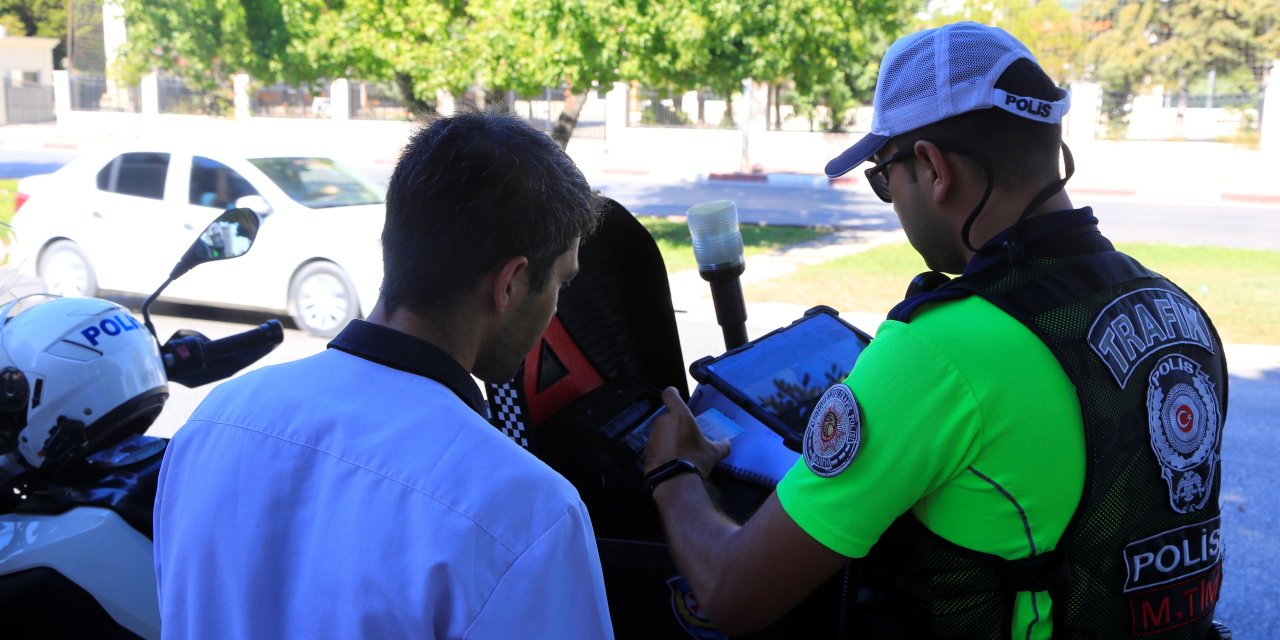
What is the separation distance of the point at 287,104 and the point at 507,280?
40055 mm

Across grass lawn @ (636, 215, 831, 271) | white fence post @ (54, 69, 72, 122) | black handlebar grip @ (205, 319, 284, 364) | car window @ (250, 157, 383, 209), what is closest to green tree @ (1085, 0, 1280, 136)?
grass lawn @ (636, 215, 831, 271)

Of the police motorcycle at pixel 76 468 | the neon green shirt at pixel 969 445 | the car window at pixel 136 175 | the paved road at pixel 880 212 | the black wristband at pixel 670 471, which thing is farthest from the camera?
the paved road at pixel 880 212

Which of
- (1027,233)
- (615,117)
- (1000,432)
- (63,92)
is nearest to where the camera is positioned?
(1000,432)

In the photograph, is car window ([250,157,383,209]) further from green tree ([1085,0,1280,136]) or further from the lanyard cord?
green tree ([1085,0,1280,136])

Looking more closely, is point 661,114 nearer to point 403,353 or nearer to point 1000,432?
point 1000,432

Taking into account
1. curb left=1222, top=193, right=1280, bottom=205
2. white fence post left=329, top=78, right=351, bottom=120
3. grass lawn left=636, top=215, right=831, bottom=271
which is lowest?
grass lawn left=636, top=215, right=831, bottom=271

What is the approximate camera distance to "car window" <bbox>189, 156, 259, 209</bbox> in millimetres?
9148

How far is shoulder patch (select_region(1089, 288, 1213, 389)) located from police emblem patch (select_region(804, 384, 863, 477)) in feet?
1.09

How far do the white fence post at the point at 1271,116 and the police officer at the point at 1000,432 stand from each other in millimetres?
32341

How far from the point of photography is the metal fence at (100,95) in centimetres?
3916

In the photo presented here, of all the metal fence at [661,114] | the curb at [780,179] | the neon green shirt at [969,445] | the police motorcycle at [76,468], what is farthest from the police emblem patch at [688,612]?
the metal fence at [661,114]

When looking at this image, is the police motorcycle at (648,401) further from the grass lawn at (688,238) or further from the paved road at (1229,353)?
the grass lawn at (688,238)

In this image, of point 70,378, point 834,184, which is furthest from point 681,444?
point 834,184

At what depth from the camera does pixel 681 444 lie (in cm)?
185
